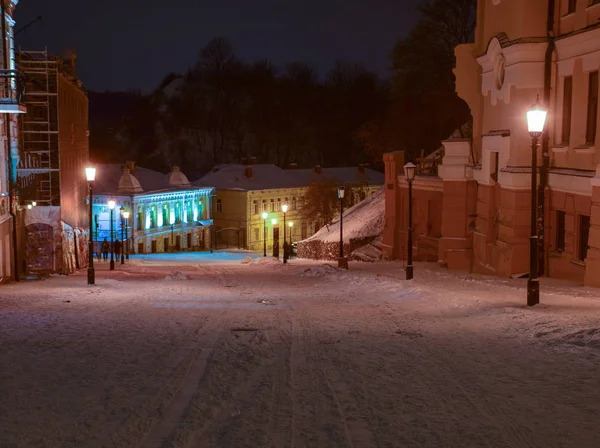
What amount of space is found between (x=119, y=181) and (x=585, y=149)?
50628 millimetres

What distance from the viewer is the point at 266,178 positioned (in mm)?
76750

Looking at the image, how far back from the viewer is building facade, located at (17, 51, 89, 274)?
100 feet

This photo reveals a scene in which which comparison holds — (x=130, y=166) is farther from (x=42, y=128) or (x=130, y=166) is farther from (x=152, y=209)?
(x=42, y=128)

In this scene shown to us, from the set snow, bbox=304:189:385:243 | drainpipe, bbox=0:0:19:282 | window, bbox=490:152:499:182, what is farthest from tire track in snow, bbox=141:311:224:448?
snow, bbox=304:189:385:243

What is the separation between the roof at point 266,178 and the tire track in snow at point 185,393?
62.7m

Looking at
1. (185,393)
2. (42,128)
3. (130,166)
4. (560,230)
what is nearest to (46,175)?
(42,128)

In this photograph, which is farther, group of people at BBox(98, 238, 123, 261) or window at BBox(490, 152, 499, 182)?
group of people at BBox(98, 238, 123, 261)

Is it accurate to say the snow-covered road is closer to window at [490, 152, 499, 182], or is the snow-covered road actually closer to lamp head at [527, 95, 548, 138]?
lamp head at [527, 95, 548, 138]

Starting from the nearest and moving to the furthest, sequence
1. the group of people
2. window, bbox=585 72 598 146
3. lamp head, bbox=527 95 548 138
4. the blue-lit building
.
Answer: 1. lamp head, bbox=527 95 548 138
2. window, bbox=585 72 598 146
3. the group of people
4. the blue-lit building

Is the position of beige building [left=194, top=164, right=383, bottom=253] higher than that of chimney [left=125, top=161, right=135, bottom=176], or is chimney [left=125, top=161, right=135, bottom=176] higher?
chimney [left=125, top=161, right=135, bottom=176]

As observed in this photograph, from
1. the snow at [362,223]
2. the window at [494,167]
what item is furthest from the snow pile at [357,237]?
the window at [494,167]

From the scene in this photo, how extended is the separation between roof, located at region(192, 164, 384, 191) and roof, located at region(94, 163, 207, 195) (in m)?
4.93

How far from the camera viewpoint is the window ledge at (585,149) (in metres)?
17.9

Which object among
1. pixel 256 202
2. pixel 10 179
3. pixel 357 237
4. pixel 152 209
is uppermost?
pixel 10 179
